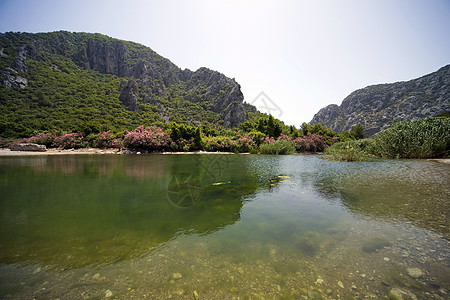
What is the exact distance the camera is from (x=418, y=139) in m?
25.6

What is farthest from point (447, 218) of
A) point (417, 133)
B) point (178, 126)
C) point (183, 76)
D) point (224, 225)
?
point (183, 76)

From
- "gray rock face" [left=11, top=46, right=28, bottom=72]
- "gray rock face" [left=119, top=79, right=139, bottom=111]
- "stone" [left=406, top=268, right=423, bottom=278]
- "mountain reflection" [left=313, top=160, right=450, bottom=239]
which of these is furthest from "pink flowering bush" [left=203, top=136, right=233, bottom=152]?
"gray rock face" [left=11, top=46, right=28, bottom=72]

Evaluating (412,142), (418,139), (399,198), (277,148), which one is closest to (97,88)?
(277,148)

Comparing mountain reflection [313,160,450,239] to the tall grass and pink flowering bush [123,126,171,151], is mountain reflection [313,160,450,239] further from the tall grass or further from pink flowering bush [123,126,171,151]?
pink flowering bush [123,126,171,151]

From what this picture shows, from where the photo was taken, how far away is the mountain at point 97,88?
58.2 meters

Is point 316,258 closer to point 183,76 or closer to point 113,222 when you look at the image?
point 113,222

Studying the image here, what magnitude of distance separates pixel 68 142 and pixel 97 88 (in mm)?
63294

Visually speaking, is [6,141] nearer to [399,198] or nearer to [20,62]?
[399,198]

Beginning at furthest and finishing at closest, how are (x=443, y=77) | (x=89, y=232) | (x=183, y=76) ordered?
(x=183, y=76) < (x=443, y=77) < (x=89, y=232)

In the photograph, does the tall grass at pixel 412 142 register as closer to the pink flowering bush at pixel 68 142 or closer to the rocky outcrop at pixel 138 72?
the pink flowering bush at pixel 68 142

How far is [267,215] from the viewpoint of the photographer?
6199 millimetres

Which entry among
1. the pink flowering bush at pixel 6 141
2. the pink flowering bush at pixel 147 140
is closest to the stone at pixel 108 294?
the pink flowering bush at pixel 147 140

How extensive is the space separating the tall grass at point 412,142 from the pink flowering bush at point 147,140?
3001cm

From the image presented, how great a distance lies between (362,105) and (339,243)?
163m
